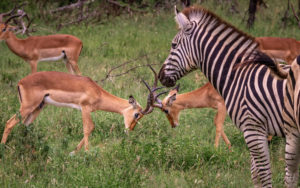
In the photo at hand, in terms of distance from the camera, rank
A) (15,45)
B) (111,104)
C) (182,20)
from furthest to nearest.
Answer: (15,45) < (111,104) < (182,20)

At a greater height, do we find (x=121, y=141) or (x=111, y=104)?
(x=121, y=141)

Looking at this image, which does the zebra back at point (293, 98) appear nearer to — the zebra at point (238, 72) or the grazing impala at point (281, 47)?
the zebra at point (238, 72)

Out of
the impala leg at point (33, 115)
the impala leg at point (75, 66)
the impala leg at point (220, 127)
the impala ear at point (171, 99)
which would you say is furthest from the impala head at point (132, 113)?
the impala leg at point (75, 66)

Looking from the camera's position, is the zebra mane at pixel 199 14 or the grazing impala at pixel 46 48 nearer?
the zebra mane at pixel 199 14

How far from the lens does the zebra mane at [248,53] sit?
3.51 m

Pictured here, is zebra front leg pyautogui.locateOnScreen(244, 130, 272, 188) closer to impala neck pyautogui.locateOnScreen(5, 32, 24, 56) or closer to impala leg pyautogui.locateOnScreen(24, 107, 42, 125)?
impala leg pyautogui.locateOnScreen(24, 107, 42, 125)

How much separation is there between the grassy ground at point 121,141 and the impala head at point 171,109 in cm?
14

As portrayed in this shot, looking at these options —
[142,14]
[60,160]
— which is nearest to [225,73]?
[60,160]

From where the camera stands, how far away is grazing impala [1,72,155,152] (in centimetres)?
661

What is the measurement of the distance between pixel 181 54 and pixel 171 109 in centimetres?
269

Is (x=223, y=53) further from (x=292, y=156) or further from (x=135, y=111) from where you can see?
(x=135, y=111)

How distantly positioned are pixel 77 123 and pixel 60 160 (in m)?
2.04

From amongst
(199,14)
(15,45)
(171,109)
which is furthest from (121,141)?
(15,45)

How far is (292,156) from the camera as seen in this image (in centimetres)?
365
